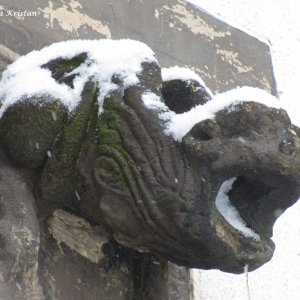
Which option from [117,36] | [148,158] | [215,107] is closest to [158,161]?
[148,158]

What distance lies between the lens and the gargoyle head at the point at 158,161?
4.67 ft

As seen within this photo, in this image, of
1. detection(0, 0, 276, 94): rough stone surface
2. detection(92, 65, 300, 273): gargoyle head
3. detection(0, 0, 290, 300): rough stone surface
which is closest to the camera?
detection(92, 65, 300, 273): gargoyle head

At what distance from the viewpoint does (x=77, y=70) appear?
1565 millimetres

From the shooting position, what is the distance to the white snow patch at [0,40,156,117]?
151 cm

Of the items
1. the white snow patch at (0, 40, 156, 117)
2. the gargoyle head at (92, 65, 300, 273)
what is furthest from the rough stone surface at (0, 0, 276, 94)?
the gargoyle head at (92, 65, 300, 273)

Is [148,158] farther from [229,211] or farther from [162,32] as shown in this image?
[162,32]

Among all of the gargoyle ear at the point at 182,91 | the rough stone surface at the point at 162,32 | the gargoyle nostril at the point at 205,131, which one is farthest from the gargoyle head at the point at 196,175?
the rough stone surface at the point at 162,32

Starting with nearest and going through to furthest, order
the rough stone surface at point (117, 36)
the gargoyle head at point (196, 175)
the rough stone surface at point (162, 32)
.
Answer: the gargoyle head at point (196, 175) < the rough stone surface at point (117, 36) < the rough stone surface at point (162, 32)

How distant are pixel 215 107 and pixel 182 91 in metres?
0.16

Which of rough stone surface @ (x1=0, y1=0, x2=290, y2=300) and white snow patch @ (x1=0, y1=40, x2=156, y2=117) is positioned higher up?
white snow patch @ (x1=0, y1=40, x2=156, y2=117)

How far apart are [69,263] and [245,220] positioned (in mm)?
332

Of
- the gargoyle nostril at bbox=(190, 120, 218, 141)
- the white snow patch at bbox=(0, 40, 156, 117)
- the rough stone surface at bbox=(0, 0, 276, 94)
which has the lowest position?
the rough stone surface at bbox=(0, 0, 276, 94)

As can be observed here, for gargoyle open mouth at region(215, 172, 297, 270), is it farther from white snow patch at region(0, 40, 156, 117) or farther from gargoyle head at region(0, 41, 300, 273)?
white snow patch at region(0, 40, 156, 117)

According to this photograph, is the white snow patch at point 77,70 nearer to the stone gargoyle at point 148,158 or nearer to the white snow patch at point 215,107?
the stone gargoyle at point 148,158
